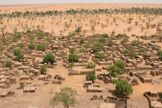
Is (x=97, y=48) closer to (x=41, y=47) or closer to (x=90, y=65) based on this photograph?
(x=41, y=47)

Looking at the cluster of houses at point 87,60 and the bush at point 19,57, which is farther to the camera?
the bush at point 19,57

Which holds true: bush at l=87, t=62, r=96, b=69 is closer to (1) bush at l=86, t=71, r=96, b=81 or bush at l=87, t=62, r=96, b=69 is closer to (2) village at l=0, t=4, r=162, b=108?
(2) village at l=0, t=4, r=162, b=108

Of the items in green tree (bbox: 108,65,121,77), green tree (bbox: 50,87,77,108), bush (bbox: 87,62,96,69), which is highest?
green tree (bbox: 50,87,77,108)

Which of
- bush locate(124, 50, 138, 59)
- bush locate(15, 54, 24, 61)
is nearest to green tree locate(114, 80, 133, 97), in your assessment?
bush locate(124, 50, 138, 59)

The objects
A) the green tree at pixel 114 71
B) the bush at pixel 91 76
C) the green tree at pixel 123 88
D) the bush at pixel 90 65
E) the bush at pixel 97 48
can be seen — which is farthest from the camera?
the bush at pixel 97 48

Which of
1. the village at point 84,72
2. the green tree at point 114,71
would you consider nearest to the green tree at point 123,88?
the village at point 84,72

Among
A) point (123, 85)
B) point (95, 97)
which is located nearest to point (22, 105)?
point (95, 97)

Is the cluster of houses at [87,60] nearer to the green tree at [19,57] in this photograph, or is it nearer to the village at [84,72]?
the village at [84,72]

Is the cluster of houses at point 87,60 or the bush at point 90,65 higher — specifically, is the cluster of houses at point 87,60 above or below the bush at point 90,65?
below
